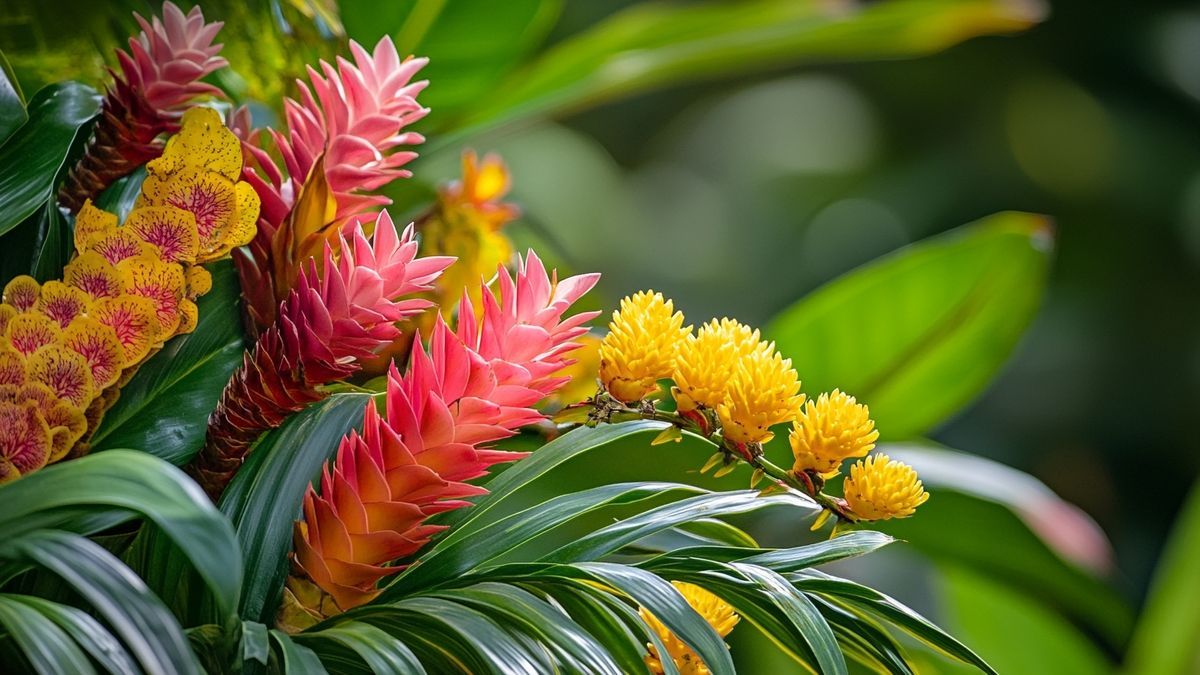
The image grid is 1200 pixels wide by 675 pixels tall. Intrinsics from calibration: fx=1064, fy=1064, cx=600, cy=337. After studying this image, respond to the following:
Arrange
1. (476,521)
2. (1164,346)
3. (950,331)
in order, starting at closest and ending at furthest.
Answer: (476,521) → (950,331) → (1164,346)

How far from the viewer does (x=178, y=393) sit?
0.90ft

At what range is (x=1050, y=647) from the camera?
1.04 meters

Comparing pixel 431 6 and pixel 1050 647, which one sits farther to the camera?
pixel 1050 647

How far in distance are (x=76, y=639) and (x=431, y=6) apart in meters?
0.55

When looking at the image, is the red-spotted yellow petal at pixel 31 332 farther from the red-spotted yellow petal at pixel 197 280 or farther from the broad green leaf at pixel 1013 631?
the broad green leaf at pixel 1013 631

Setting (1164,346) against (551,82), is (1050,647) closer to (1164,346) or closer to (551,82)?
(551,82)

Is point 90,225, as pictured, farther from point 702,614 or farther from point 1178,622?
point 1178,622

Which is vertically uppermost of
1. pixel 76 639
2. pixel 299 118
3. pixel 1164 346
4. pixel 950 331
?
pixel 1164 346

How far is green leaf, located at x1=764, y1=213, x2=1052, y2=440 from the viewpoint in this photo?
2.14 ft

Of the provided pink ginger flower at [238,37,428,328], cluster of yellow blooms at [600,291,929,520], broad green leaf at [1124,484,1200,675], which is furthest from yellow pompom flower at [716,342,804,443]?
broad green leaf at [1124,484,1200,675]

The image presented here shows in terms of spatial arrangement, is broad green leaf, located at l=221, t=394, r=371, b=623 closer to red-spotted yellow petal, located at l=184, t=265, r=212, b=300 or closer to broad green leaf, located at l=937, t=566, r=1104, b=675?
red-spotted yellow petal, located at l=184, t=265, r=212, b=300

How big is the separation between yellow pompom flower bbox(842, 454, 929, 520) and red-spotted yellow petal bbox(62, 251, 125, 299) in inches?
7.1

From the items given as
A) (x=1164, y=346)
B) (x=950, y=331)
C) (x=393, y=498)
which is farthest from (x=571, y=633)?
(x=1164, y=346)

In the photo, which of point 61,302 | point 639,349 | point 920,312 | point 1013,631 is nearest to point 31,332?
point 61,302
